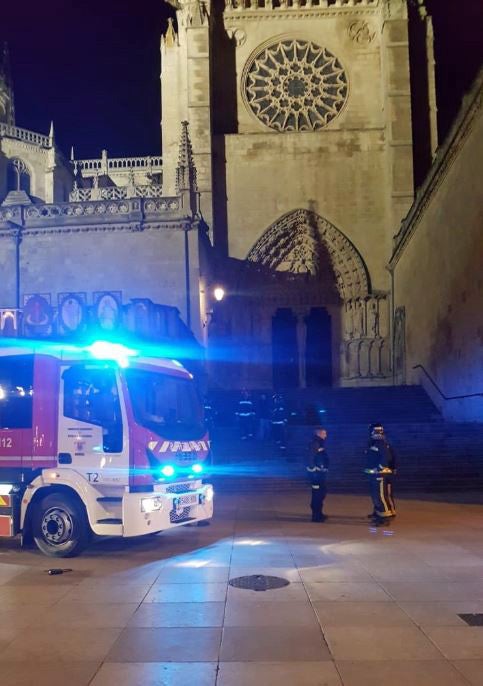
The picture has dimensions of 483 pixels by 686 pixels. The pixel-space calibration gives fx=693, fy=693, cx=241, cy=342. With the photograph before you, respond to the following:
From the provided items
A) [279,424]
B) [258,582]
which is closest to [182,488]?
[258,582]

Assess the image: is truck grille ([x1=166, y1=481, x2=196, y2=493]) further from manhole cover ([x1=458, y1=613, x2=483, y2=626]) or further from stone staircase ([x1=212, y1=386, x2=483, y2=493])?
stone staircase ([x1=212, y1=386, x2=483, y2=493])

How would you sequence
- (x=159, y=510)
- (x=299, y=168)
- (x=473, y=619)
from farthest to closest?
Answer: 1. (x=299, y=168)
2. (x=159, y=510)
3. (x=473, y=619)

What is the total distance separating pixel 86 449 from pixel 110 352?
4.19 ft

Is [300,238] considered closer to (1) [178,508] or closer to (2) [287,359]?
(2) [287,359]

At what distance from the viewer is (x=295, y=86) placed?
101ft

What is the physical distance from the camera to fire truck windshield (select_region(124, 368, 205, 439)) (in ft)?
29.3

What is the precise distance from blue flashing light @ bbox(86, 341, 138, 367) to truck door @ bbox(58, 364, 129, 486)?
0.13 metres

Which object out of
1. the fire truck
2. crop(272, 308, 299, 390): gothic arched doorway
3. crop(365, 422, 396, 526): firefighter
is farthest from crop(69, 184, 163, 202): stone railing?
the fire truck

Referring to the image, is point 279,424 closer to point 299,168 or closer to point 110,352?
point 110,352

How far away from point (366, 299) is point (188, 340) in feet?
32.2

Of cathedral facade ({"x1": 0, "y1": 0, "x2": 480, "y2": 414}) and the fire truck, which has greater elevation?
cathedral facade ({"x1": 0, "y1": 0, "x2": 480, "y2": 414})

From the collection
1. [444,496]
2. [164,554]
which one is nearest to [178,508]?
[164,554]

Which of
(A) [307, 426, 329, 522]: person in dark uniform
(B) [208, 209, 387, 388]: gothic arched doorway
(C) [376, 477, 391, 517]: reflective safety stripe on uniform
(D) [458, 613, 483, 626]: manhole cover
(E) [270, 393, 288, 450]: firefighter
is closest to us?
A: (D) [458, 613, 483, 626]: manhole cover

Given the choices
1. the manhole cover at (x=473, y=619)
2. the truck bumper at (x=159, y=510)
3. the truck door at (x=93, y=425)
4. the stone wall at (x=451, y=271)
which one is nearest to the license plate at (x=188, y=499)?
the truck bumper at (x=159, y=510)
